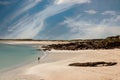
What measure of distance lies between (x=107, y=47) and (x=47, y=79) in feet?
132

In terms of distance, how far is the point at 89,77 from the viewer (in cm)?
1950

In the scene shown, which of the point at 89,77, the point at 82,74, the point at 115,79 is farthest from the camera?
the point at 82,74

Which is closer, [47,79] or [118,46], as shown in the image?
[47,79]

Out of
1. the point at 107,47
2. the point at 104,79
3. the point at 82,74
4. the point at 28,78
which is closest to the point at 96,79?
the point at 104,79

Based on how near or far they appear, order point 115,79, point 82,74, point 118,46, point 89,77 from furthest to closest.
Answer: point 118,46 < point 82,74 < point 89,77 < point 115,79

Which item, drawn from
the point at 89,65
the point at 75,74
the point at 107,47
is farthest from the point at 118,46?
the point at 75,74

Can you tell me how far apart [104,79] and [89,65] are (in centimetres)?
833

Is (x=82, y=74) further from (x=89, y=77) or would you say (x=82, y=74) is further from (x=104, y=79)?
(x=104, y=79)

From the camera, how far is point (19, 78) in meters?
20.6

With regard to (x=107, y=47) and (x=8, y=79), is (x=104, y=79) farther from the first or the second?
(x=107, y=47)

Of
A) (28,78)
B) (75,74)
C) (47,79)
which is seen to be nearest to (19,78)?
(28,78)

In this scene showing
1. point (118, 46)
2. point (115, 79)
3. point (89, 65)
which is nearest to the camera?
point (115, 79)

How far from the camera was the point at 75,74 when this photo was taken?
21.0 meters

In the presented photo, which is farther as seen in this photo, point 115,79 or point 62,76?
point 62,76
